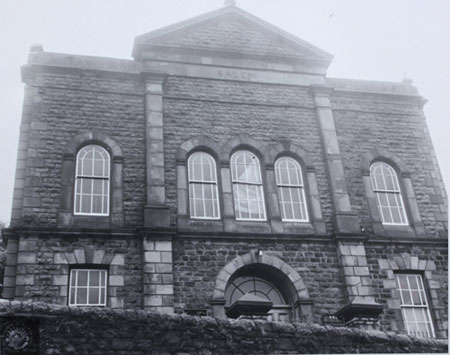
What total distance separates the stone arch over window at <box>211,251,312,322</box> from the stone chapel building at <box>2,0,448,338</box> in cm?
3

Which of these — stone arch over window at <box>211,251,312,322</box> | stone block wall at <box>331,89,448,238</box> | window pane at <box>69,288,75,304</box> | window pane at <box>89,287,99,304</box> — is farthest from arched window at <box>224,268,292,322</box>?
window pane at <box>69,288,75,304</box>

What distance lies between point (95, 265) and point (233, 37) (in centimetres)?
750

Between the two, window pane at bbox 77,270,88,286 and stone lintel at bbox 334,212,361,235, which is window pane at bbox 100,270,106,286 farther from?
stone lintel at bbox 334,212,361,235

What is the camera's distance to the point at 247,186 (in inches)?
547

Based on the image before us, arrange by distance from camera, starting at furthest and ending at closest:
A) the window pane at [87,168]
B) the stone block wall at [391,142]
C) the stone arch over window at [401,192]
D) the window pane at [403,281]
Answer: the stone block wall at [391,142]
the stone arch over window at [401,192]
the window pane at [403,281]
the window pane at [87,168]

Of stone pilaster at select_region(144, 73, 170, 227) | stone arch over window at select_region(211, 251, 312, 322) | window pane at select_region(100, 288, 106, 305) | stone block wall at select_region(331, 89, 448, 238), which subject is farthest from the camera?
stone block wall at select_region(331, 89, 448, 238)

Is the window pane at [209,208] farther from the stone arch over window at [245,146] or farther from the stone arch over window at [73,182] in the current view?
the stone arch over window at [73,182]

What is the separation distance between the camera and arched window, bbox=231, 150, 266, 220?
13.6 meters

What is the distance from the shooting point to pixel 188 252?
1252 centimetres

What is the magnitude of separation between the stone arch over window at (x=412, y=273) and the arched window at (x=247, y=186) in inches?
128

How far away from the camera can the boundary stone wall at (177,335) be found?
7.86 metres

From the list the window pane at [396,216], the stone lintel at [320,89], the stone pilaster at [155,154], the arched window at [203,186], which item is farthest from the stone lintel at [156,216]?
the window pane at [396,216]

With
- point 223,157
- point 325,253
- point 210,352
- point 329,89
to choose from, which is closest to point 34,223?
point 223,157

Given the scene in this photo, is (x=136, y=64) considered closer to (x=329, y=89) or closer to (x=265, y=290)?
(x=329, y=89)
